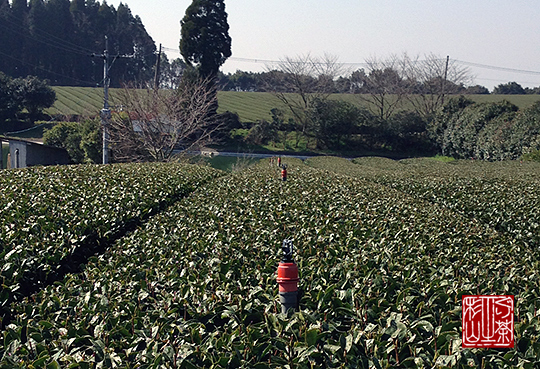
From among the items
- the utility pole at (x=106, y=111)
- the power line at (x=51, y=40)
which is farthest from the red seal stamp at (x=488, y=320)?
the power line at (x=51, y=40)

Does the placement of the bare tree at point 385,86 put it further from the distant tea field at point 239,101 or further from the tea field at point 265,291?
the tea field at point 265,291

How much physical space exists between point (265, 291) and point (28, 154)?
Result: 26038mm

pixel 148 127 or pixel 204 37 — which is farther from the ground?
pixel 204 37

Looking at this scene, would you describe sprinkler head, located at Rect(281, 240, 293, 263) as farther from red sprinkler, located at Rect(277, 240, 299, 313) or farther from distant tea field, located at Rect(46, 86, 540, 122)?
distant tea field, located at Rect(46, 86, 540, 122)

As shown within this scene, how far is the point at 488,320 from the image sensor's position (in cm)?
221

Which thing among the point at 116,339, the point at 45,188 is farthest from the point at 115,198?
the point at 116,339

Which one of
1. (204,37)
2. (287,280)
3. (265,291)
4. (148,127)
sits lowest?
(265,291)

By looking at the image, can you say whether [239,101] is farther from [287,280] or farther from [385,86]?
[287,280]

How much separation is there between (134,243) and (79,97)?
2591 inches

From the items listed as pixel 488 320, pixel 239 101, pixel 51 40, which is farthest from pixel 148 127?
pixel 51 40

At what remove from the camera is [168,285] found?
410 cm

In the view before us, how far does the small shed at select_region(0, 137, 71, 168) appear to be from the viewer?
26.0 m

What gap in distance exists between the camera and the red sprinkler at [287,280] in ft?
10.6

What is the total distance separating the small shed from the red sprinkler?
2520cm
